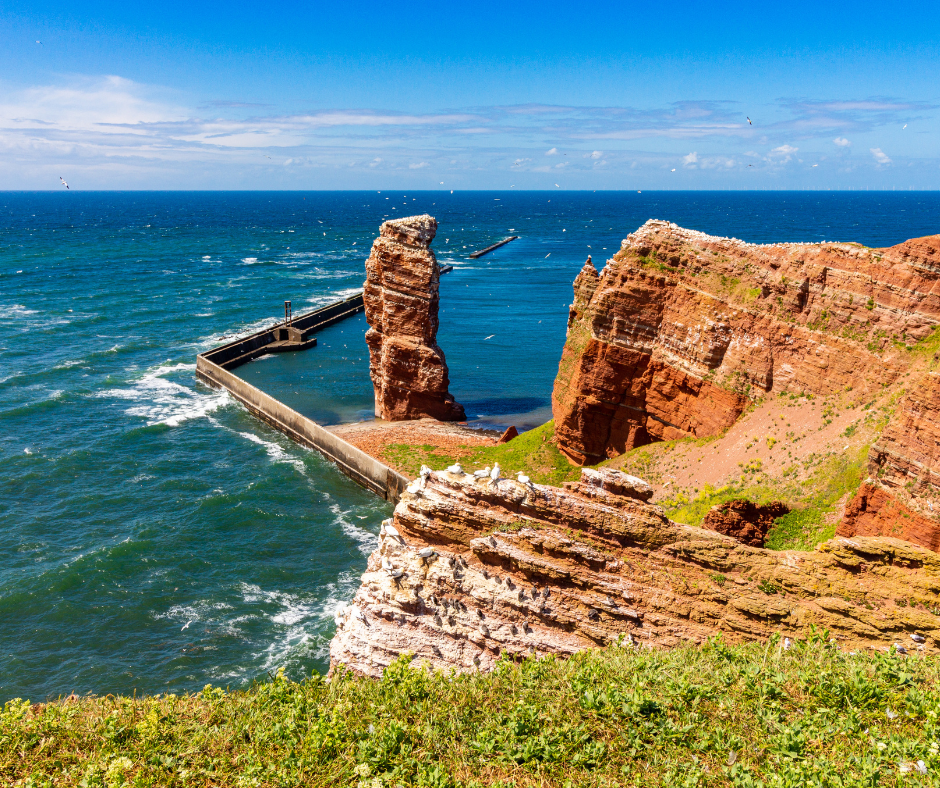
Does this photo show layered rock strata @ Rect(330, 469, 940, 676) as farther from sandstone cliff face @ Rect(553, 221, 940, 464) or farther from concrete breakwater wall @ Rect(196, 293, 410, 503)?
concrete breakwater wall @ Rect(196, 293, 410, 503)

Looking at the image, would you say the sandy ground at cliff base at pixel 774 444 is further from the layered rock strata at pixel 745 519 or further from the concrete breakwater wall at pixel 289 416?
the concrete breakwater wall at pixel 289 416

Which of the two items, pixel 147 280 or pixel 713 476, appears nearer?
pixel 713 476

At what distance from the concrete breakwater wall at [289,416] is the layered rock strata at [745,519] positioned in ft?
70.2

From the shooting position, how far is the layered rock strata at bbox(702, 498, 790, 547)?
77.4ft

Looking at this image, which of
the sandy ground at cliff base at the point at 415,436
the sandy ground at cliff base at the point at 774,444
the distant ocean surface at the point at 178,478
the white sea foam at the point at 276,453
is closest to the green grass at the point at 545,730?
the sandy ground at cliff base at the point at 774,444

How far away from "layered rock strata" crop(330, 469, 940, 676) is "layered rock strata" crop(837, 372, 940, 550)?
4.62 metres

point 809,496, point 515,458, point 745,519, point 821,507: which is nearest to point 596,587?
point 745,519

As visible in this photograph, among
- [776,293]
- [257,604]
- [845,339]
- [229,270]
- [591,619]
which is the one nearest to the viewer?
[591,619]

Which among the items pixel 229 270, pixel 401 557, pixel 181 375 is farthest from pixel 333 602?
pixel 229 270

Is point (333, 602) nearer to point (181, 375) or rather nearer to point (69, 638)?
point (69, 638)

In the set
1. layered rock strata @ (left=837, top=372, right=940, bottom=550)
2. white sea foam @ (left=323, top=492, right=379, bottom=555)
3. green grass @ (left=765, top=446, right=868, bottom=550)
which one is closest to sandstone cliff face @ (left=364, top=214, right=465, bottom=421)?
white sea foam @ (left=323, top=492, right=379, bottom=555)

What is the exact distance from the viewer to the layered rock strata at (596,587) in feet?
53.5

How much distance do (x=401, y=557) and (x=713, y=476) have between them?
1582 centimetres

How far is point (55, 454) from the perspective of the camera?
160ft
